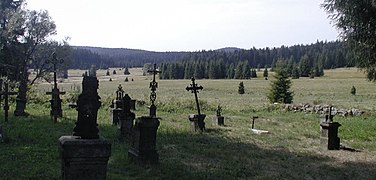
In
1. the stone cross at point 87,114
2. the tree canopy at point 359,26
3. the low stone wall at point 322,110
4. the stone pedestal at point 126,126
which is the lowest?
the low stone wall at point 322,110

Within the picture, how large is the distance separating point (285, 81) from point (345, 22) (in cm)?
1959

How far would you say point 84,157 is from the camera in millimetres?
6316

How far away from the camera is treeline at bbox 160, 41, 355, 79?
360 feet

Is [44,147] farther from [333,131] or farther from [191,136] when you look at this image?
[333,131]

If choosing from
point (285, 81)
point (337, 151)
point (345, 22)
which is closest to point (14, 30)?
point (285, 81)

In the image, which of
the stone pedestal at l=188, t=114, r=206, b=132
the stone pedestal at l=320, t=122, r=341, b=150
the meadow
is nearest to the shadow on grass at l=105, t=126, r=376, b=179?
the meadow

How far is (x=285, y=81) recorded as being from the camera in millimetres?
37562

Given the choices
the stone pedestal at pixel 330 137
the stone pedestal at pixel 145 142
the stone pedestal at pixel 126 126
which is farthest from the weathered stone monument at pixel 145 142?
the stone pedestal at pixel 330 137

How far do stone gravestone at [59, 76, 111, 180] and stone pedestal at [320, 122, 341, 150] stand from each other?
9.64 metres

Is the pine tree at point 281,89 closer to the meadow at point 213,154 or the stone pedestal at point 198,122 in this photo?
the meadow at point 213,154

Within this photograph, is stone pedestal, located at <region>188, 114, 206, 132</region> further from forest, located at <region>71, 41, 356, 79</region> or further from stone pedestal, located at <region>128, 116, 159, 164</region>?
forest, located at <region>71, 41, 356, 79</region>

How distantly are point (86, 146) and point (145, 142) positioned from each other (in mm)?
4068

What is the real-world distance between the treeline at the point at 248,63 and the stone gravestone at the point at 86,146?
62531 millimetres

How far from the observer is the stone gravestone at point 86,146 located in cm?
628
